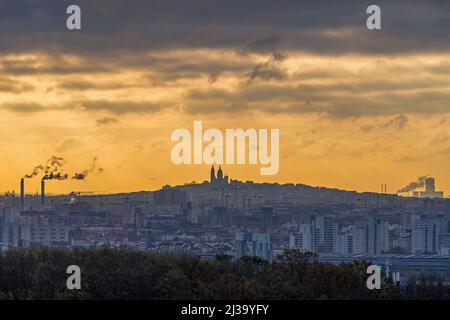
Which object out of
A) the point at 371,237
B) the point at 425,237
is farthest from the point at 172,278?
the point at 425,237

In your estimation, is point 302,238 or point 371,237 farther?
point 371,237

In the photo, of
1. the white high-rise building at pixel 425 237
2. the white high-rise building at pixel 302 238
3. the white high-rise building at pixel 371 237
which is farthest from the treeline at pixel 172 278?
the white high-rise building at pixel 425 237

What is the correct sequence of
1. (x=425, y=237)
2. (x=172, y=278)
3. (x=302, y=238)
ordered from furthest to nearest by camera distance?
(x=425, y=237) → (x=302, y=238) → (x=172, y=278)

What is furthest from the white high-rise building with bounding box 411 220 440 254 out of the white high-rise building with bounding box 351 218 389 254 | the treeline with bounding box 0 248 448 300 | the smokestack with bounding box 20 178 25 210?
the treeline with bounding box 0 248 448 300

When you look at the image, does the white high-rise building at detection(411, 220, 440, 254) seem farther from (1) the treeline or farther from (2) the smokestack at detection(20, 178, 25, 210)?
(1) the treeline

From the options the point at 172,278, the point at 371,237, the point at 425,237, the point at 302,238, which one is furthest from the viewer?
the point at 425,237

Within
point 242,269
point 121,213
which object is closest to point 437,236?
point 121,213

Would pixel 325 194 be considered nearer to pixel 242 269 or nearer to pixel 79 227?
pixel 79 227

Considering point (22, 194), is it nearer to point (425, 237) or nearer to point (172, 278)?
point (425, 237)
